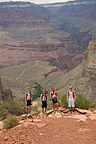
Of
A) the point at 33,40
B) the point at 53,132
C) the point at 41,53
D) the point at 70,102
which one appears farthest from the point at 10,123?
the point at 33,40

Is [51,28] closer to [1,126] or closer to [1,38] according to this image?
[1,38]

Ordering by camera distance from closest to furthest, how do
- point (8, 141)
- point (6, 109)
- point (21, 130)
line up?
point (8, 141) → point (21, 130) → point (6, 109)

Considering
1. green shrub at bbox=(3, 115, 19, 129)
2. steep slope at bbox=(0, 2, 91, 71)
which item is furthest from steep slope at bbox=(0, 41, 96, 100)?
steep slope at bbox=(0, 2, 91, 71)

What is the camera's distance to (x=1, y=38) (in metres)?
107

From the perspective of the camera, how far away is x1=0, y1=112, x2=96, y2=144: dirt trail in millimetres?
7406

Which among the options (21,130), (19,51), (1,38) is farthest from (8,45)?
(21,130)

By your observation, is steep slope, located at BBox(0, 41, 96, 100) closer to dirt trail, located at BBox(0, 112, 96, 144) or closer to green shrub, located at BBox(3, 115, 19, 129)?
dirt trail, located at BBox(0, 112, 96, 144)

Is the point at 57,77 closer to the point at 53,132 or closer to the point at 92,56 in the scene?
the point at 92,56

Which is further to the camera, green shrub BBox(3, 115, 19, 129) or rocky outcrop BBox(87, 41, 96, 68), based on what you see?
rocky outcrop BBox(87, 41, 96, 68)

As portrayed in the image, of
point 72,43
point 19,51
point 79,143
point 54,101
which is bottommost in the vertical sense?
point 79,143

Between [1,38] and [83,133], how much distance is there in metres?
104

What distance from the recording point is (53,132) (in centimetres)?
815

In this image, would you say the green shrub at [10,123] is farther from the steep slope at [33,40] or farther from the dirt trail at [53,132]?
the steep slope at [33,40]

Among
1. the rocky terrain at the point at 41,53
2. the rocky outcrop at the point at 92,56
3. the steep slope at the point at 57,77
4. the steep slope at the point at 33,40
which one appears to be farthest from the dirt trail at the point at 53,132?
the steep slope at the point at 33,40
